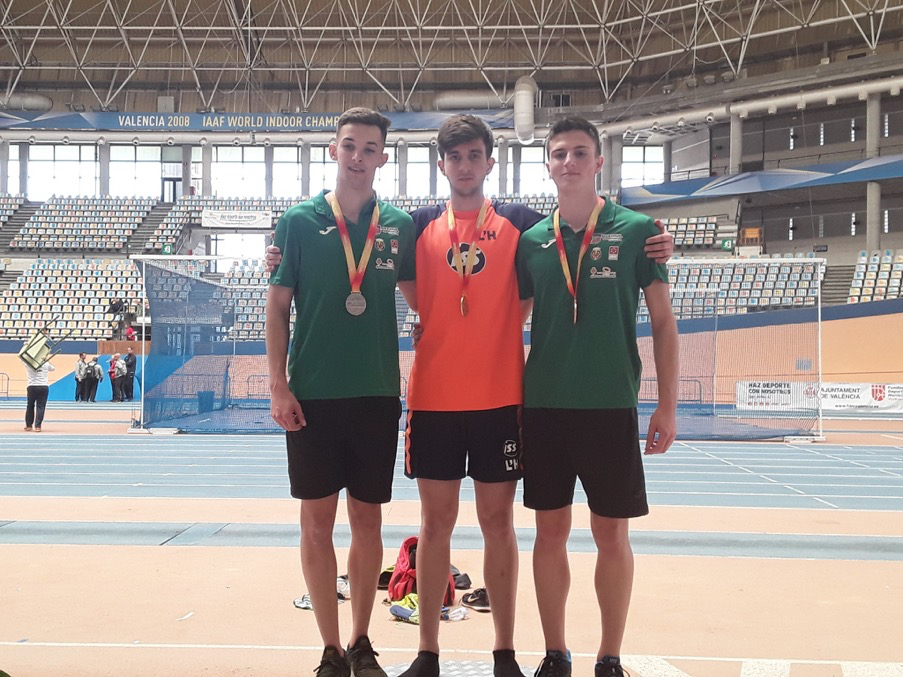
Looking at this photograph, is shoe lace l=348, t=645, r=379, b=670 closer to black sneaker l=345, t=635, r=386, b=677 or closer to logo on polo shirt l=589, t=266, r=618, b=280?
black sneaker l=345, t=635, r=386, b=677

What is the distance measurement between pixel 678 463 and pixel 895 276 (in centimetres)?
1663

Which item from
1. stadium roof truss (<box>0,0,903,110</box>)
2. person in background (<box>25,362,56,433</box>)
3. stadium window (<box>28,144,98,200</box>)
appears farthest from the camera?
stadium window (<box>28,144,98,200</box>)

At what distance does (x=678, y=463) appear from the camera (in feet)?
34.1

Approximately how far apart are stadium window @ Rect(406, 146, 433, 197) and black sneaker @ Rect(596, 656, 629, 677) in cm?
3240

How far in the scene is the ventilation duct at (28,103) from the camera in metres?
33.1

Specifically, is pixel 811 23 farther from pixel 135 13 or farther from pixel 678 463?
pixel 135 13

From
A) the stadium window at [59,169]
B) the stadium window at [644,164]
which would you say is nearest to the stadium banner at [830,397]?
the stadium window at [644,164]

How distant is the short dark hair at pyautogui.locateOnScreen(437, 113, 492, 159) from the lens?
3086 millimetres

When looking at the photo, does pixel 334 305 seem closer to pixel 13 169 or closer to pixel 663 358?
pixel 663 358

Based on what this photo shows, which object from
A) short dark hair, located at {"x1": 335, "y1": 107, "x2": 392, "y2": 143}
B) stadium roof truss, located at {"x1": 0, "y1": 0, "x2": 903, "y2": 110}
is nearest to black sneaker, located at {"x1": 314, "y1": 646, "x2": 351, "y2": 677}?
short dark hair, located at {"x1": 335, "y1": 107, "x2": 392, "y2": 143}

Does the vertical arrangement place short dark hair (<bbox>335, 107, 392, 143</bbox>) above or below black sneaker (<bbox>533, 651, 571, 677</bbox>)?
above

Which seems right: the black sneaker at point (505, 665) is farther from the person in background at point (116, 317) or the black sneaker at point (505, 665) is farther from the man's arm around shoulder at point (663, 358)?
the person in background at point (116, 317)

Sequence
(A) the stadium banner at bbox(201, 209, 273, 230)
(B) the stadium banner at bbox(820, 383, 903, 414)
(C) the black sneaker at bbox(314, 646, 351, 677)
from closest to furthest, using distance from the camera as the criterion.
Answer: (C) the black sneaker at bbox(314, 646, 351, 677), (B) the stadium banner at bbox(820, 383, 903, 414), (A) the stadium banner at bbox(201, 209, 273, 230)

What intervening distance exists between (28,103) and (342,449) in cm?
3609
